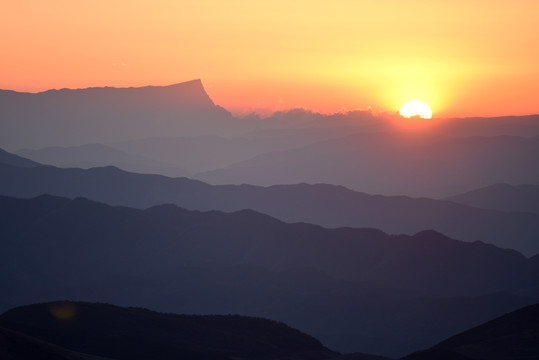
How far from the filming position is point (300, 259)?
606 ft

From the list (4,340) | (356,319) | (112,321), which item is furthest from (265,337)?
(356,319)

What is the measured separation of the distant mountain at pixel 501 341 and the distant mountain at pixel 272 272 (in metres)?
48.1

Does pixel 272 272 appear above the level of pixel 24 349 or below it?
above

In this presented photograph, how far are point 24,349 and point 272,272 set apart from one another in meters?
118

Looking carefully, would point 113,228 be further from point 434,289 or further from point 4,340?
point 4,340

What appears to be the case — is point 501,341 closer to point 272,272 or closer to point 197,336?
point 197,336

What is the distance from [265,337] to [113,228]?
111524mm

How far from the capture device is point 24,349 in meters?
57.2

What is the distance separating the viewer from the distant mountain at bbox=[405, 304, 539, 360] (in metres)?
75.1

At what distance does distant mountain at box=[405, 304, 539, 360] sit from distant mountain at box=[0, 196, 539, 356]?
48.1 m

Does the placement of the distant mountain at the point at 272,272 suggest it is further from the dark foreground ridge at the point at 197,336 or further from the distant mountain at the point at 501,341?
the dark foreground ridge at the point at 197,336

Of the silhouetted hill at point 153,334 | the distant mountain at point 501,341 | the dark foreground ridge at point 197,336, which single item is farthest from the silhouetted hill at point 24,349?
the distant mountain at point 501,341

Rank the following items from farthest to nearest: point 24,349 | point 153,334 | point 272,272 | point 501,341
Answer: point 272,272, point 501,341, point 153,334, point 24,349

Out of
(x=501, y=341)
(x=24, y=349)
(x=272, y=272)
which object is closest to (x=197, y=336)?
(x=24, y=349)
